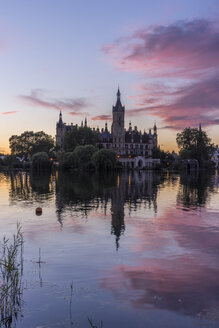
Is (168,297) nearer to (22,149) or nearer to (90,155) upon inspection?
(90,155)

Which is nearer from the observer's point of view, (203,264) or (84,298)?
(84,298)

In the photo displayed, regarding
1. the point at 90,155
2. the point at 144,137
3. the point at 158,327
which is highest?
the point at 144,137

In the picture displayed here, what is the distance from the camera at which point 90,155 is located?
100 m

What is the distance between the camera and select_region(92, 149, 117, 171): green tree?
9212 centimetres

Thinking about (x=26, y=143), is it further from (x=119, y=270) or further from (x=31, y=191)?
(x=119, y=270)

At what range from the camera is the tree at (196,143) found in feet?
436

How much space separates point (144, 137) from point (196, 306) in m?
170

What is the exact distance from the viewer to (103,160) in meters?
92.6

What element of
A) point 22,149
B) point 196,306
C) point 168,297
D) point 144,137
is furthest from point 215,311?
point 144,137

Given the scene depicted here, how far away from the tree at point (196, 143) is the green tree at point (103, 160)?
2016 inches

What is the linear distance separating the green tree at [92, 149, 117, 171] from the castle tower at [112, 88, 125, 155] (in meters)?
74.2

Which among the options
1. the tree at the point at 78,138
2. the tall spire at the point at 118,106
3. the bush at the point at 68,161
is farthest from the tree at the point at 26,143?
the bush at the point at 68,161

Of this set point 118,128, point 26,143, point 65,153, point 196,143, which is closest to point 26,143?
point 26,143

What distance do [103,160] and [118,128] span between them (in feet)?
260
